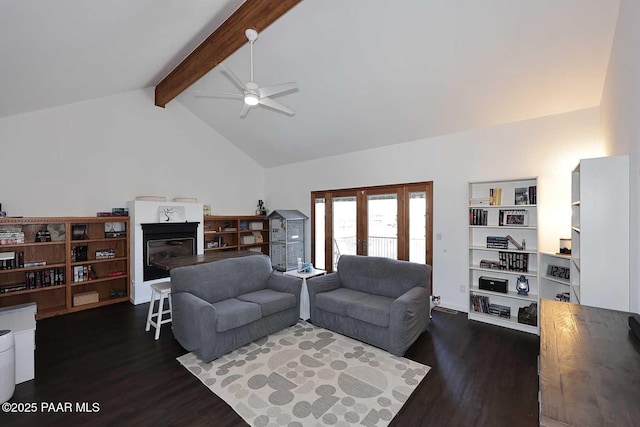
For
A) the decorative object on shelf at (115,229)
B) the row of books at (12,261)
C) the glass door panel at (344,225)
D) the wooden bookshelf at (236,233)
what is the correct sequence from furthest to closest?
1. the wooden bookshelf at (236,233)
2. the glass door panel at (344,225)
3. the decorative object on shelf at (115,229)
4. the row of books at (12,261)

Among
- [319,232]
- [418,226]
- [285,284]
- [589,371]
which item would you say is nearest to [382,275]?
[285,284]

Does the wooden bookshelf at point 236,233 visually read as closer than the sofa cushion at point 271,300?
No

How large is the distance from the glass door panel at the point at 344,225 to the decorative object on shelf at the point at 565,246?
125 inches

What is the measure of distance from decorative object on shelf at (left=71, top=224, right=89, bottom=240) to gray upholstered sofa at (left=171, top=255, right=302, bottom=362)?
8.41ft

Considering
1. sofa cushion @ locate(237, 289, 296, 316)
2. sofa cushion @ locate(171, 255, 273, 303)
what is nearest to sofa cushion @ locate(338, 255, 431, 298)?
sofa cushion @ locate(237, 289, 296, 316)

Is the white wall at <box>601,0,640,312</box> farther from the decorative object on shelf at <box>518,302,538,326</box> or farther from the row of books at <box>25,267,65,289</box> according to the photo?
the row of books at <box>25,267,65,289</box>

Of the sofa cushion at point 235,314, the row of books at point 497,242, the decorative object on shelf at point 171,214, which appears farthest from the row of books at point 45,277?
the row of books at point 497,242

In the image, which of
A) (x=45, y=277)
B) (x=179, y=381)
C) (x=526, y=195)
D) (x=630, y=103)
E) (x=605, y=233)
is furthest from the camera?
(x=45, y=277)

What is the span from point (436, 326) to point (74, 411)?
3888 mm

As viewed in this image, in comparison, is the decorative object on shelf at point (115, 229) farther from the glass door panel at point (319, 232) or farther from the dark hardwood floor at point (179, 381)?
the glass door panel at point (319, 232)

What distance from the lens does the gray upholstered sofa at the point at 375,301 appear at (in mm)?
3070

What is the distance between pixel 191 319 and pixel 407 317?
231cm

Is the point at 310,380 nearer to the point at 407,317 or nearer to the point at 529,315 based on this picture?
the point at 407,317

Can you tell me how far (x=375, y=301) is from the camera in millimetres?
3463
